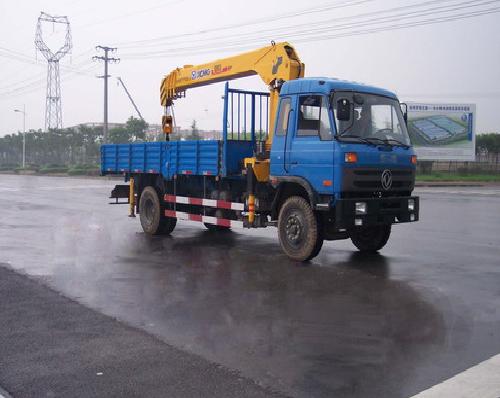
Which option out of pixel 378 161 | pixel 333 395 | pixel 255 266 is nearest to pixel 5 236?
pixel 255 266

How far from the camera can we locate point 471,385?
14.5 ft

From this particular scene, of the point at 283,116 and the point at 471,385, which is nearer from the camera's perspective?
the point at 471,385

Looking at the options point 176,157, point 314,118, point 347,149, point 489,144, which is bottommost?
point 176,157

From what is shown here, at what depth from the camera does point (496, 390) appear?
434 cm

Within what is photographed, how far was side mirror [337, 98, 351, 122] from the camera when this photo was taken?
8891 millimetres

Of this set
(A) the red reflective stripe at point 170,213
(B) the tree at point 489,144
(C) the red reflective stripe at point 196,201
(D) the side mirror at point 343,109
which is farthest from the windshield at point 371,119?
(B) the tree at point 489,144

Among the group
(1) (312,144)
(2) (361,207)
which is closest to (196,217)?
(1) (312,144)

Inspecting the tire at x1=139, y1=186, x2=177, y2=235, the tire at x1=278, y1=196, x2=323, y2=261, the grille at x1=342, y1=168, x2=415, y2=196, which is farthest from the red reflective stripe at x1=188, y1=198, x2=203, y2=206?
the grille at x1=342, y1=168, x2=415, y2=196

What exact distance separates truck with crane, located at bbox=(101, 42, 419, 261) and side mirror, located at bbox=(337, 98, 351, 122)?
15mm

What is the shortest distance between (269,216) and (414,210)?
2545mm

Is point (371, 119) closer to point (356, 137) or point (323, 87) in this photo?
point (356, 137)

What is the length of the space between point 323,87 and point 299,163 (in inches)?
49.0

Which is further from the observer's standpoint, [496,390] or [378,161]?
[378,161]

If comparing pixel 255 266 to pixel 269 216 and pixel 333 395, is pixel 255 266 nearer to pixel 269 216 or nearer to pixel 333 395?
pixel 269 216
